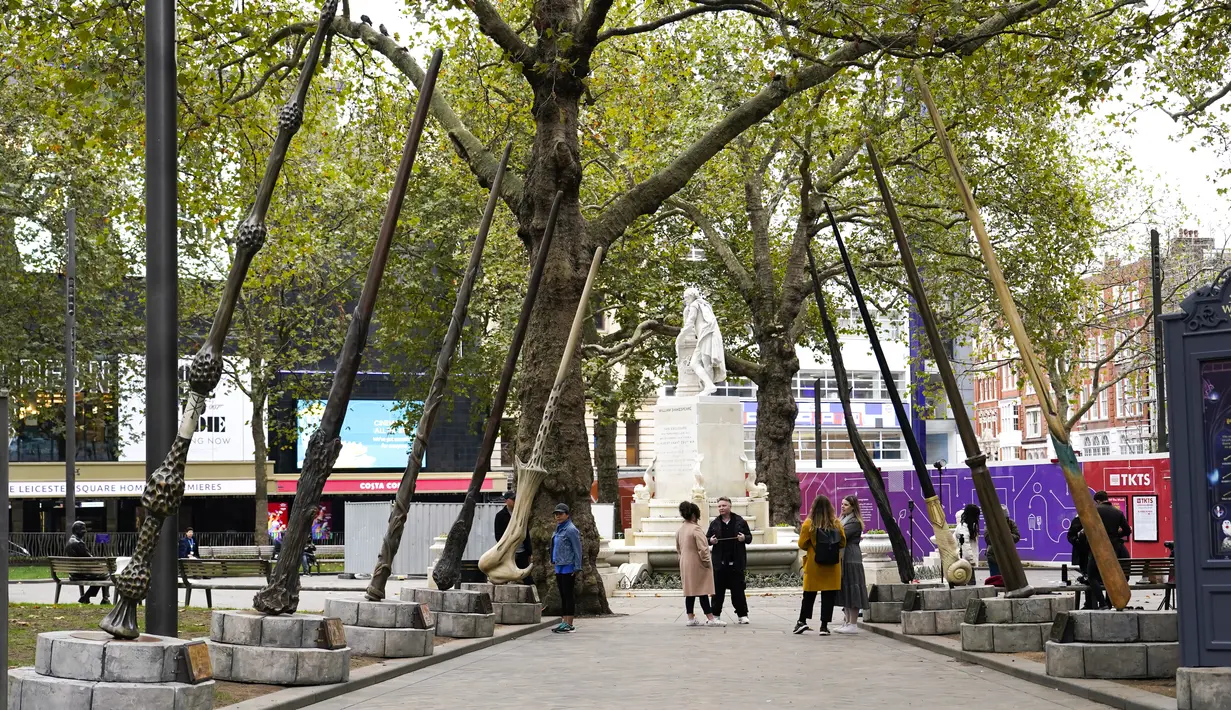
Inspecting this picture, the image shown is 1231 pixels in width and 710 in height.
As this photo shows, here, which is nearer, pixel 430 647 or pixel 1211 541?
pixel 1211 541

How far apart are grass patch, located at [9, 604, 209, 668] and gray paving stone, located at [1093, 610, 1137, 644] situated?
8.20 m

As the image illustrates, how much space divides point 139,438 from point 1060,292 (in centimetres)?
3137

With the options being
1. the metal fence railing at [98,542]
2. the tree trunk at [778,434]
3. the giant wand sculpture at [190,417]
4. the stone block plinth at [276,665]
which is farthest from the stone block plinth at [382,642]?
the metal fence railing at [98,542]

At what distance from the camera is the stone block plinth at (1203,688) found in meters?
8.86

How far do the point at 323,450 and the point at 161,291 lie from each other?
3134 mm

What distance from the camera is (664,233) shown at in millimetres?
39906

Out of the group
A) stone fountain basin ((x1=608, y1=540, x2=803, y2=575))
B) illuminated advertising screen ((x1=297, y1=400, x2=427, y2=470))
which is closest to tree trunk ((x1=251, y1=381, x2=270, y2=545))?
illuminated advertising screen ((x1=297, y1=400, x2=427, y2=470))

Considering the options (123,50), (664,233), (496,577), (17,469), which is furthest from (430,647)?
(17,469)

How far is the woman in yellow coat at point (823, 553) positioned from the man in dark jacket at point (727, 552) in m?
1.70

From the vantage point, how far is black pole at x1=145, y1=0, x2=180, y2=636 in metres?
9.07

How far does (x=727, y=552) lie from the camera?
18.6 meters

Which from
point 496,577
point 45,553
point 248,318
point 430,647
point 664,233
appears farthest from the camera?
point 45,553

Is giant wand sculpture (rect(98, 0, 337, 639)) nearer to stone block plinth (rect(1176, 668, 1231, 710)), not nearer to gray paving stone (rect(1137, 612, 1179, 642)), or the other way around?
stone block plinth (rect(1176, 668, 1231, 710))

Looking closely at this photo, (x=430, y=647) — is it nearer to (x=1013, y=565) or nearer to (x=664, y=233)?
(x=1013, y=565)
